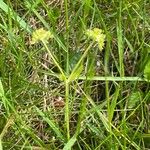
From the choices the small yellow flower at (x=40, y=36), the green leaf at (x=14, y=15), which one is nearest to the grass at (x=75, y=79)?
the green leaf at (x=14, y=15)

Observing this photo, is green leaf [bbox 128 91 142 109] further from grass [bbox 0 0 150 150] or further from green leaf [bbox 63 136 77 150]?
green leaf [bbox 63 136 77 150]

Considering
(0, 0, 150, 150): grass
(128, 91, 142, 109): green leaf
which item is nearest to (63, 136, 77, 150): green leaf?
(0, 0, 150, 150): grass

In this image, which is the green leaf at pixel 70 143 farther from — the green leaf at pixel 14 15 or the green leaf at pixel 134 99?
the green leaf at pixel 14 15

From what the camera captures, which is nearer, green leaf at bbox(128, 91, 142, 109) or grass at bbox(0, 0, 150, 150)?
grass at bbox(0, 0, 150, 150)

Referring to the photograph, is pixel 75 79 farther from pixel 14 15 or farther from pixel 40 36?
pixel 14 15

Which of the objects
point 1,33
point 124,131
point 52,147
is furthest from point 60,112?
point 1,33

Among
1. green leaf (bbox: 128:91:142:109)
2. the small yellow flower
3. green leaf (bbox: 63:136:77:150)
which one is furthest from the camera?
green leaf (bbox: 128:91:142:109)

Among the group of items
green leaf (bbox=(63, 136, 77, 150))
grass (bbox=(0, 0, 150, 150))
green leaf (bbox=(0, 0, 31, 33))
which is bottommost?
green leaf (bbox=(63, 136, 77, 150))

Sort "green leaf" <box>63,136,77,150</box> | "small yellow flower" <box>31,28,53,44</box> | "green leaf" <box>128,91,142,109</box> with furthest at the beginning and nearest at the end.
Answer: "green leaf" <box>128,91,142,109</box>, "green leaf" <box>63,136,77,150</box>, "small yellow flower" <box>31,28,53,44</box>

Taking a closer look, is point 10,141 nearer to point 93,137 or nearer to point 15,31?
point 93,137
